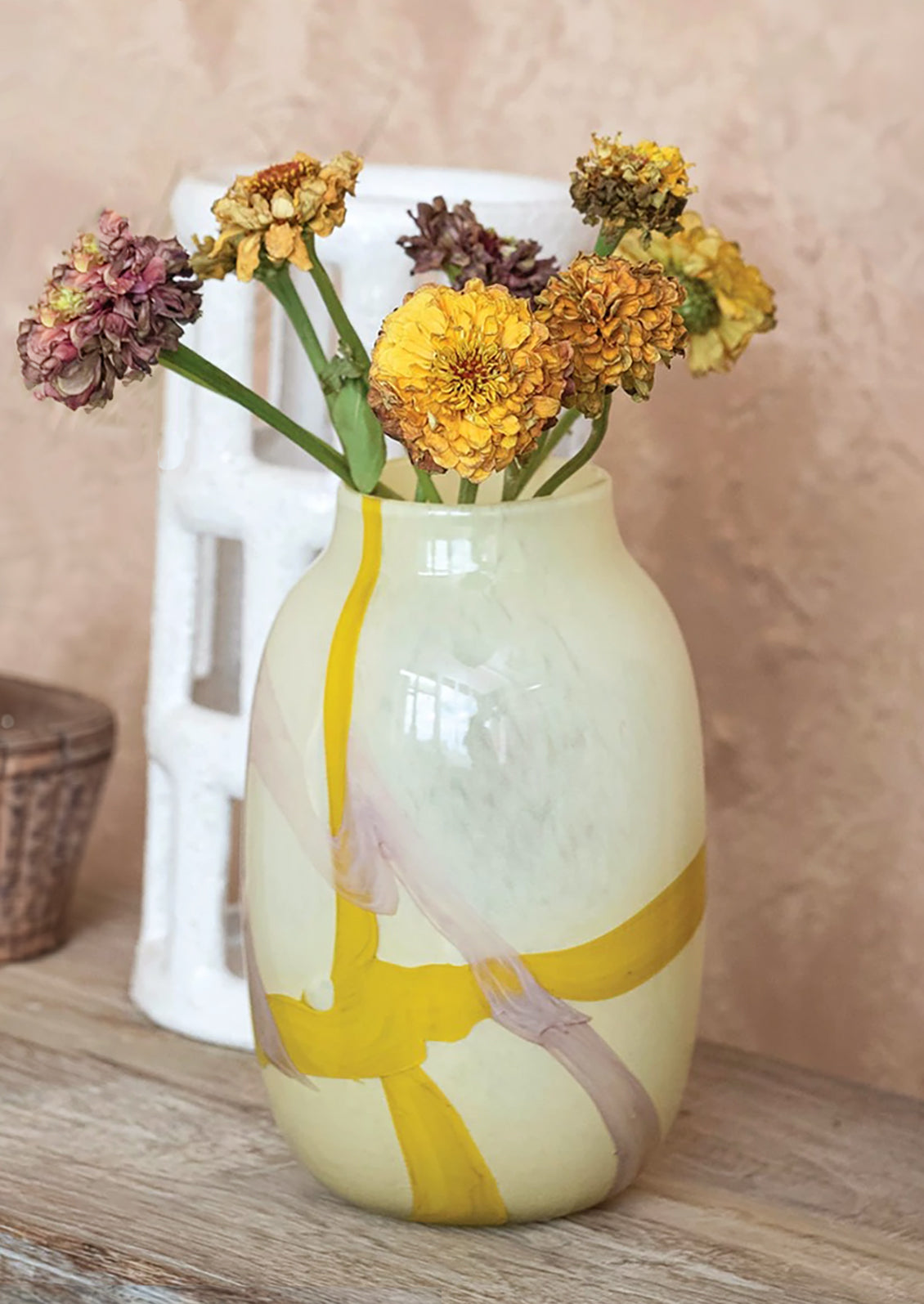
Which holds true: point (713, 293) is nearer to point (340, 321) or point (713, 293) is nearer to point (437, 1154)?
point (340, 321)

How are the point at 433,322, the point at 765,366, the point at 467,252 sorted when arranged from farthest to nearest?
the point at 765,366 < the point at 467,252 < the point at 433,322

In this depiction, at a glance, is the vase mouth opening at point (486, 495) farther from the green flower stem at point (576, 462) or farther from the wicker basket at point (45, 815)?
the wicker basket at point (45, 815)

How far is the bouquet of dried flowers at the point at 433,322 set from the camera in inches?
22.2

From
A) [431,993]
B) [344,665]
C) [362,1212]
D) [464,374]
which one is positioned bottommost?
[362,1212]

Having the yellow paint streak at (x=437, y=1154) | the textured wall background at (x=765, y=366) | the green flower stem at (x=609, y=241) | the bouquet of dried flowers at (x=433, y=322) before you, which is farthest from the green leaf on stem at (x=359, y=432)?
the textured wall background at (x=765, y=366)

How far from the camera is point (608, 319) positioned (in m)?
0.59

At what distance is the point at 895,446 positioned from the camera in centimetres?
88

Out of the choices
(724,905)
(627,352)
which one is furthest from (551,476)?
(724,905)

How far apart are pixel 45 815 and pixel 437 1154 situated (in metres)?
0.36

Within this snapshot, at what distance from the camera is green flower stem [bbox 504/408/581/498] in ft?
2.12

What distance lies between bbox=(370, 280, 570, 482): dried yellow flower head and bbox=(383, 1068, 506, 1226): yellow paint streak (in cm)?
24

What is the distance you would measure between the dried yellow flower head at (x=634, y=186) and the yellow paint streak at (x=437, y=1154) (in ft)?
1.07

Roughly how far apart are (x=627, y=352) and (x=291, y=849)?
0.72 feet

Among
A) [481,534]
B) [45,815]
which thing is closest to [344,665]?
[481,534]
